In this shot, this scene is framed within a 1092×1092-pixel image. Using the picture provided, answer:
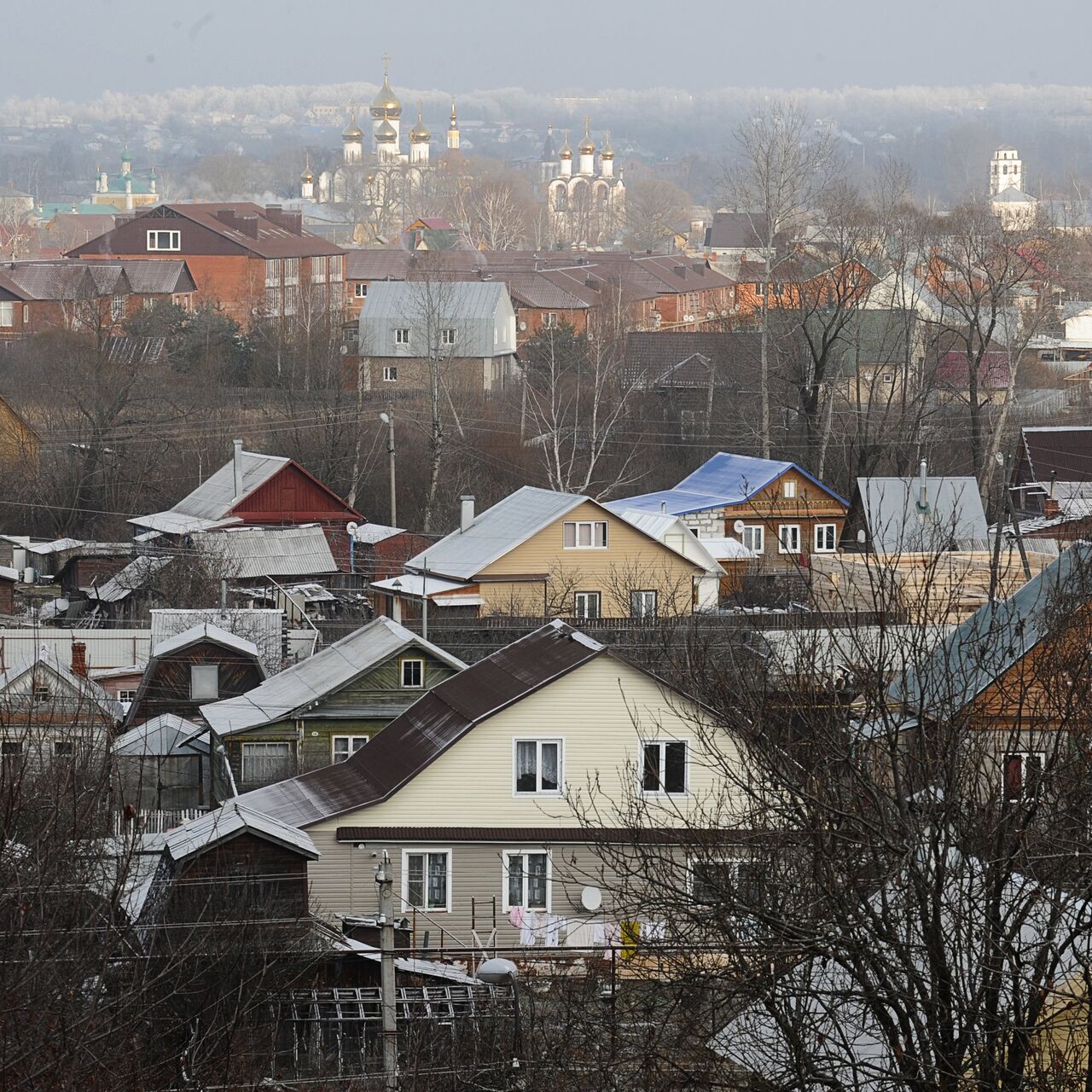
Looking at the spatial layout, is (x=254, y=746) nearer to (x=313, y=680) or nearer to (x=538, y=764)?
(x=313, y=680)

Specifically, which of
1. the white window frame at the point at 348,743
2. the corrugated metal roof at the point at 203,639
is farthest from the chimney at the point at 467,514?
the white window frame at the point at 348,743

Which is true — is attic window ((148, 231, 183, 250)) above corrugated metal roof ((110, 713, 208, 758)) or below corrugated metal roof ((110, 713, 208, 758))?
above

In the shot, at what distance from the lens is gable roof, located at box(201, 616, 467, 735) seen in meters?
15.5

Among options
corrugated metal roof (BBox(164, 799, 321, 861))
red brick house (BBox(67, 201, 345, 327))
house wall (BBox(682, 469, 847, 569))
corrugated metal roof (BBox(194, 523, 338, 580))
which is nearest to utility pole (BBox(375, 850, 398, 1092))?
corrugated metal roof (BBox(164, 799, 321, 861))

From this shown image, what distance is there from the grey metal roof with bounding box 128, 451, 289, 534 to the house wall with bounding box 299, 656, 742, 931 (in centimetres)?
1344

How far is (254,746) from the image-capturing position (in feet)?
51.0

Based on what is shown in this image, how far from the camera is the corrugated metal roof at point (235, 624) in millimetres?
19562

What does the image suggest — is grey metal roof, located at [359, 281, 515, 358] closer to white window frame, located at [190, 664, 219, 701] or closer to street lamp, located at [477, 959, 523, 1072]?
white window frame, located at [190, 664, 219, 701]

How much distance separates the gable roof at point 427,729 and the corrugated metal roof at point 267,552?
32.1 ft

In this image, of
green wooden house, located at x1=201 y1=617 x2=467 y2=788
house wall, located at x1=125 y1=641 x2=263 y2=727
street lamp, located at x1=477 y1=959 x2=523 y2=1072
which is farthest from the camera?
house wall, located at x1=125 y1=641 x2=263 y2=727

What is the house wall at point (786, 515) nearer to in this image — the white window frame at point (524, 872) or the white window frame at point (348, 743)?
the white window frame at point (348, 743)

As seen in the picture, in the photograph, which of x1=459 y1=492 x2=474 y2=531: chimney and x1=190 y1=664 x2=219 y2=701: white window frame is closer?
x1=190 y1=664 x2=219 y2=701: white window frame

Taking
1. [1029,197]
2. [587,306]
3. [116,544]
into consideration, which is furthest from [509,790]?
[1029,197]

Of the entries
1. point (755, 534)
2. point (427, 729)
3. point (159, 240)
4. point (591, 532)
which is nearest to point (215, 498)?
point (591, 532)
